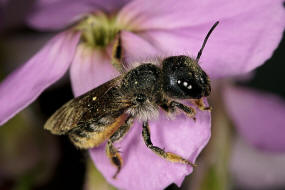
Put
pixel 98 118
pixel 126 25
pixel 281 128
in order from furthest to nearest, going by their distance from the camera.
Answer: pixel 281 128 → pixel 126 25 → pixel 98 118

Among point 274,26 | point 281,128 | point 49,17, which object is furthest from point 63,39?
point 281,128

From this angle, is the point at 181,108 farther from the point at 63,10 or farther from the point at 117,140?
the point at 63,10

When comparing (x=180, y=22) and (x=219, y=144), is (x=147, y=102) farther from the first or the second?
(x=219, y=144)

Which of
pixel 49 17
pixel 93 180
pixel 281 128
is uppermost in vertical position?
pixel 49 17

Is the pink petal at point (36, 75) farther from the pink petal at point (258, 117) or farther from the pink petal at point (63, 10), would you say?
the pink petal at point (258, 117)

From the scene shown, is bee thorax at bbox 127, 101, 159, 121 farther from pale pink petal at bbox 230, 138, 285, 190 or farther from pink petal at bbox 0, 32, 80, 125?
pale pink petal at bbox 230, 138, 285, 190

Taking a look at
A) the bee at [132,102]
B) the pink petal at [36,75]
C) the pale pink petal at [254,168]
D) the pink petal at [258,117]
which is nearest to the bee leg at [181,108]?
the bee at [132,102]
